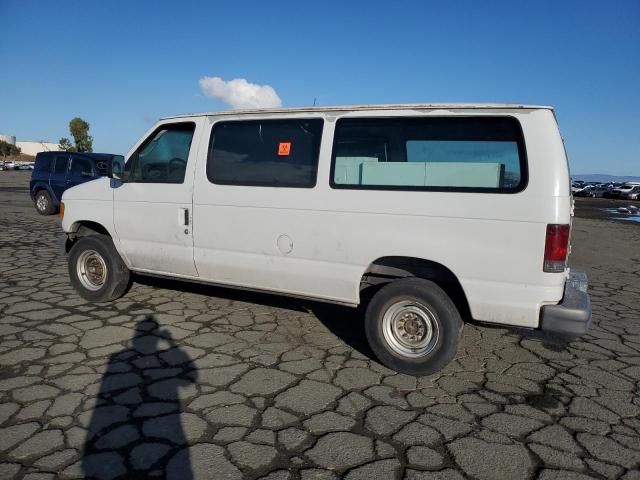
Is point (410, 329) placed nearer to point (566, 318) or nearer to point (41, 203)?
point (566, 318)

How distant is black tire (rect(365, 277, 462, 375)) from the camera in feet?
11.4

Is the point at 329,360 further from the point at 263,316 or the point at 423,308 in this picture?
the point at 263,316

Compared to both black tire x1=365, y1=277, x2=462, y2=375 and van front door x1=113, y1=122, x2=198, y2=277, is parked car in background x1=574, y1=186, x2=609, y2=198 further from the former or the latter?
van front door x1=113, y1=122, x2=198, y2=277

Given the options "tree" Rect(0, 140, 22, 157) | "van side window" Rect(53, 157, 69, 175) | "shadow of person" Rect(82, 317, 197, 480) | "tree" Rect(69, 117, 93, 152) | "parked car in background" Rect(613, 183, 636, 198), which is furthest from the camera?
"tree" Rect(0, 140, 22, 157)

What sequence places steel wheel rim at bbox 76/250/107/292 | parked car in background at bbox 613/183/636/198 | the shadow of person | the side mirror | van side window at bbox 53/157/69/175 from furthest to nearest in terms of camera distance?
parked car in background at bbox 613/183/636/198 → van side window at bbox 53/157/69/175 → steel wheel rim at bbox 76/250/107/292 → the side mirror → the shadow of person

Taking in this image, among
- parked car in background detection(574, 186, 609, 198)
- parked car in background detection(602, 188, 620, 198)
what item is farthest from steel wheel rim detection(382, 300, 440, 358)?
parked car in background detection(574, 186, 609, 198)

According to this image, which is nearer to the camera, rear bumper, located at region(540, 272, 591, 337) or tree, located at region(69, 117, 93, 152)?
rear bumper, located at region(540, 272, 591, 337)

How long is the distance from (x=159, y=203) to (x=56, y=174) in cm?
1038

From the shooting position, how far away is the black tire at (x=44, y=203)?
1305 cm

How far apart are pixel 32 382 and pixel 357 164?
294 centimetres

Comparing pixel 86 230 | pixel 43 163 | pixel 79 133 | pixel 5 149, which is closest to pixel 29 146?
pixel 5 149

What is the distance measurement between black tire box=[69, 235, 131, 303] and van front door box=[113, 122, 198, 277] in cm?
20

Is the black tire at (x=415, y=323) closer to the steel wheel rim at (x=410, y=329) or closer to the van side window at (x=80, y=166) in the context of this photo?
the steel wheel rim at (x=410, y=329)

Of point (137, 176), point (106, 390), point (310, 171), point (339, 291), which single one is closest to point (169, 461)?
point (106, 390)
